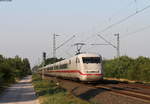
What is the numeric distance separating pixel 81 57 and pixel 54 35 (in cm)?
2633

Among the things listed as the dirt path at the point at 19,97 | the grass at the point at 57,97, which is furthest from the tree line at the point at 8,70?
the grass at the point at 57,97

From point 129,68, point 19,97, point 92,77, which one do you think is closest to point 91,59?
point 92,77

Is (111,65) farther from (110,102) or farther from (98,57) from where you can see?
(110,102)

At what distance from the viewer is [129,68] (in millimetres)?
50656

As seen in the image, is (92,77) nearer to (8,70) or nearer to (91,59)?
(91,59)

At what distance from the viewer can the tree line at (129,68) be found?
44.1 metres

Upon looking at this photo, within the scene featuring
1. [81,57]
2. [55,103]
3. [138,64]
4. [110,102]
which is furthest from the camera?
[138,64]

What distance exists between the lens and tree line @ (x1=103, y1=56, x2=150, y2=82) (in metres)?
44.1

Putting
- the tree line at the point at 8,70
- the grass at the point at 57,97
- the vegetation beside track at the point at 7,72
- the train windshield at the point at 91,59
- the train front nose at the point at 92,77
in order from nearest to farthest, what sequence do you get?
the grass at the point at 57,97, the train front nose at the point at 92,77, the train windshield at the point at 91,59, the vegetation beside track at the point at 7,72, the tree line at the point at 8,70

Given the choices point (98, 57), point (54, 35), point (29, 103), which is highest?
point (54, 35)

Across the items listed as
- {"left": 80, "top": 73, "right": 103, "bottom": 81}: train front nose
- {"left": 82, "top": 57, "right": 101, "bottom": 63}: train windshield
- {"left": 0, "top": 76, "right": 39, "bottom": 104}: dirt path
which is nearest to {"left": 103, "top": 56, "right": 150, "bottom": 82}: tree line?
{"left": 82, "top": 57, "right": 101, "bottom": 63}: train windshield

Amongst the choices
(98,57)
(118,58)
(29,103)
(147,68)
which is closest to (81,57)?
(98,57)

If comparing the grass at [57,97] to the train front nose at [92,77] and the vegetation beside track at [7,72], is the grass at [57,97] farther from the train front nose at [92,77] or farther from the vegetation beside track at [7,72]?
the train front nose at [92,77]

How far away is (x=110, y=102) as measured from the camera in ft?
55.2
